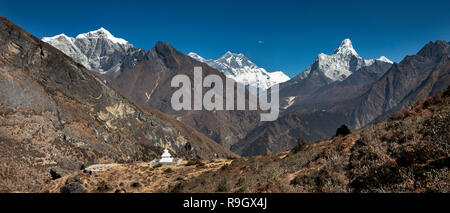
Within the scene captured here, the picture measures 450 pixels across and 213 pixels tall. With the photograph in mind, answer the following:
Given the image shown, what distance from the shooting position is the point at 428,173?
8.33 meters

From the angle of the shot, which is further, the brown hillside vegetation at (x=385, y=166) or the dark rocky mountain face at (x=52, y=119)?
the dark rocky mountain face at (x=52, y=119)

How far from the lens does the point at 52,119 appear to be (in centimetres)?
6125

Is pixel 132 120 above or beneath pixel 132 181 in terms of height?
above

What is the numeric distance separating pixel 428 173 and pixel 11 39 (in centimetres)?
9334

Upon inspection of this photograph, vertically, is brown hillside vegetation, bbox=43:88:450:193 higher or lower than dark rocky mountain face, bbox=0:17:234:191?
lower

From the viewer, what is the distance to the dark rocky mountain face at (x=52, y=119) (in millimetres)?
47156

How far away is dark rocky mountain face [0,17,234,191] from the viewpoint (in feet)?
155

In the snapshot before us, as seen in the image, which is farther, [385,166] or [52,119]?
[52,119]

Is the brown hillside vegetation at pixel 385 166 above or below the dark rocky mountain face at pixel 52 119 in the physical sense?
below

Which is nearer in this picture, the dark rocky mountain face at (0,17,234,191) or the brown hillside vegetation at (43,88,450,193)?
the brown hillside vegetation at (43,88,450,193)

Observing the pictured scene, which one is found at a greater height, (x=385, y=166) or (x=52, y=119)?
(x=52, y=119)
